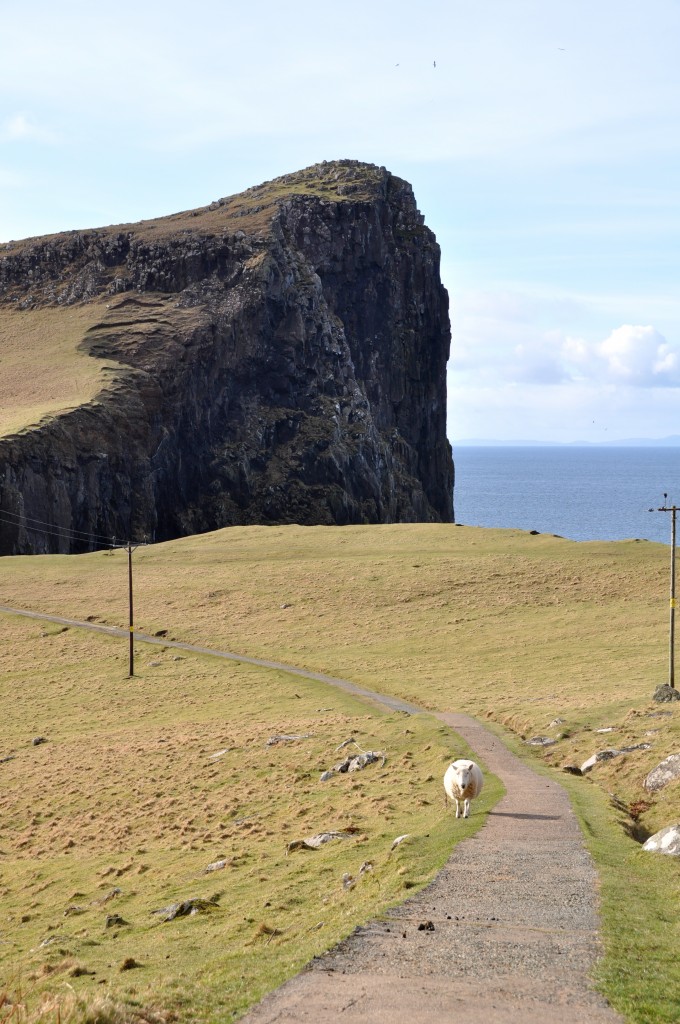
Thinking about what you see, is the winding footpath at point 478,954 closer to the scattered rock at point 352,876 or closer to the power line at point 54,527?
the scattered rock at point 352,876

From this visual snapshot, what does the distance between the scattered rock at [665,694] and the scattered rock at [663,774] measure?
1105 cm

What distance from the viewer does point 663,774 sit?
97.7 ft

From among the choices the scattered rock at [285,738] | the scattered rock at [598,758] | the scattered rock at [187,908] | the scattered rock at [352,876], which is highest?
the scattered rock at [352,876]

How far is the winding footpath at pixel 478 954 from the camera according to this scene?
13.4 m

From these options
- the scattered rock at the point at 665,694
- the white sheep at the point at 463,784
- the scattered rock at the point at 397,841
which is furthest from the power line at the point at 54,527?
the scattered rock at the point at 397,841

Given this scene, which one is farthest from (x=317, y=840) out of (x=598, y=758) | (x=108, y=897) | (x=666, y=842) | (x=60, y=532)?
(x=60, y=532)

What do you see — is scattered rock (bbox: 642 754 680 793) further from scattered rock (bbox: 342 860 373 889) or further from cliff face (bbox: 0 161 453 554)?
cliff face (bbox: 0 161 453 554)

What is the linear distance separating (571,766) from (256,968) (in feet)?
66.9

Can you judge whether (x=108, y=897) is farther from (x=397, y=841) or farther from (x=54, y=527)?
(x=54, y=527)

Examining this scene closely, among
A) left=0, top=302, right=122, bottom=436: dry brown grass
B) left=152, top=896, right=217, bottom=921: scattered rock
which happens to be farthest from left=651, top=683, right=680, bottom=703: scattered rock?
left=0, top=302, right=122, bottom=436: dry brown grass

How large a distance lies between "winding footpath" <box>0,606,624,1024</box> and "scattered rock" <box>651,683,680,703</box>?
19500 mm

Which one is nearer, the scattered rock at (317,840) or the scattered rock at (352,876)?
the scattered rock at (352,876)

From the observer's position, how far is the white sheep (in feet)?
84.7

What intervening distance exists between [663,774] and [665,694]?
12.2 metres
